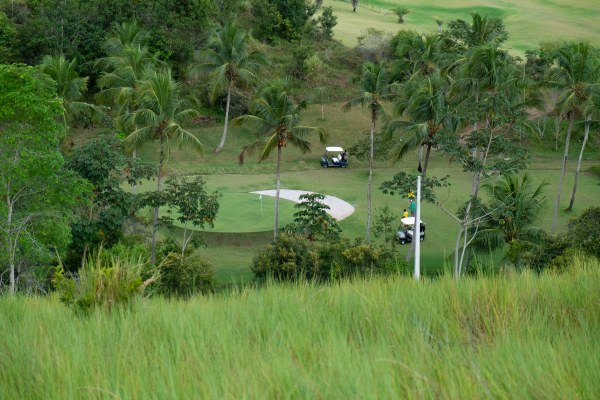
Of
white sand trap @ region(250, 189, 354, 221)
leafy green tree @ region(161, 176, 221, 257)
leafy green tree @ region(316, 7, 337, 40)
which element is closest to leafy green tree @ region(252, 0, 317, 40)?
leafy green tree @ region(316, 7, 337, 40)

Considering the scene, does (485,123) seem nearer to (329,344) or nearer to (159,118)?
(159,118)

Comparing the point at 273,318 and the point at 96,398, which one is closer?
the point at 96,398

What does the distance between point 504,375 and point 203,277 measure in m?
16.9

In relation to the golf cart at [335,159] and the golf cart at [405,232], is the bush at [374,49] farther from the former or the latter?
the golf cart at [405,232]

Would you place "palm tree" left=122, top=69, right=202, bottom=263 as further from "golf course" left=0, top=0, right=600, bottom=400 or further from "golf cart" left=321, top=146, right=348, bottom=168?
"golf cart" left=321, top=146, right=348, bottom=168

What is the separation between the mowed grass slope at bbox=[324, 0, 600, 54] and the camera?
278 feet

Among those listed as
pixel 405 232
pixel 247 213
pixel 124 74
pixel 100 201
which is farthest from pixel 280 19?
pixel 100 201

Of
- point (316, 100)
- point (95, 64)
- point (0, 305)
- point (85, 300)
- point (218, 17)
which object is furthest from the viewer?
point (218, 17)

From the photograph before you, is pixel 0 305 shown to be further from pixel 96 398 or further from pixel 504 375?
pixel 504 375

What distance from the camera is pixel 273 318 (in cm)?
612

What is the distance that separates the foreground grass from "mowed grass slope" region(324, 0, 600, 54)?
71.0 metres

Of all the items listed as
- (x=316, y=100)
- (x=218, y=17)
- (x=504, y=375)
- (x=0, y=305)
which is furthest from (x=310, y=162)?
(x=504, y=375)

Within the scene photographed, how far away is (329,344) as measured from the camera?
5.23m

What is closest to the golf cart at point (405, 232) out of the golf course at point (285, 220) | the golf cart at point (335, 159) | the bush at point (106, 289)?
the golf course at point (285, 220)
